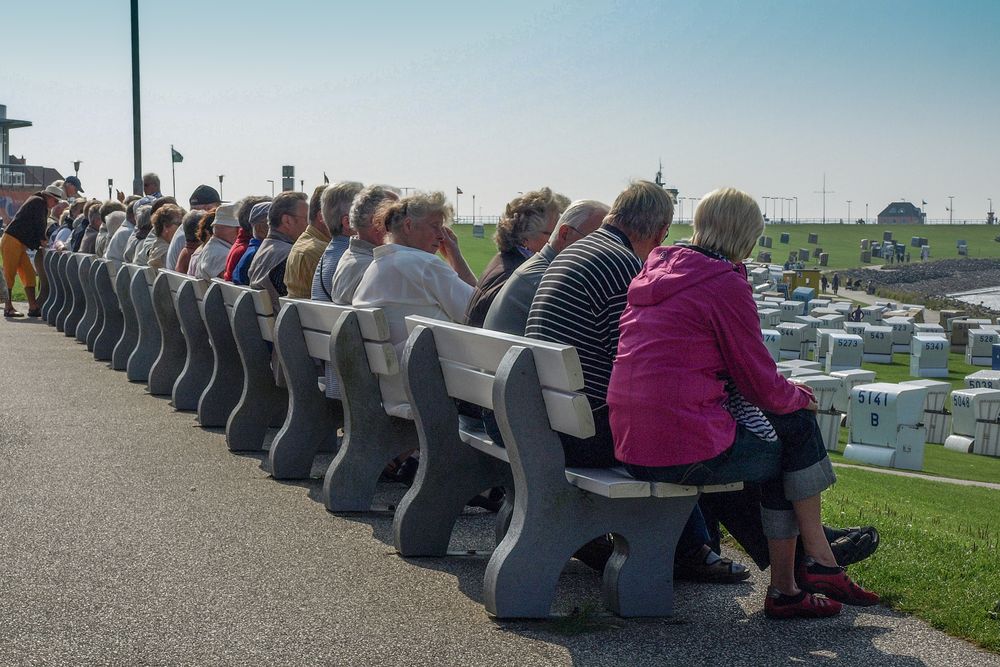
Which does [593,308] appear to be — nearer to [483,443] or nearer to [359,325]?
[483,443]

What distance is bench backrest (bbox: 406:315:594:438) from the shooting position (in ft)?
16.4

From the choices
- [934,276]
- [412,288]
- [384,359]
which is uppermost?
[412,288]

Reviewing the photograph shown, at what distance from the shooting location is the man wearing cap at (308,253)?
9.09m

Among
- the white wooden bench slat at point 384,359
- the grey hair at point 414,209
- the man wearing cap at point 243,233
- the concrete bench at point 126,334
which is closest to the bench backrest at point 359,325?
the white wooden bench slat at point 384,359

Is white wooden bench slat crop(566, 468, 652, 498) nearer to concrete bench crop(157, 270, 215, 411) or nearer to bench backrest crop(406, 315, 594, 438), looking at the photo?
bench backrest crop(406, 315, 594, 438)

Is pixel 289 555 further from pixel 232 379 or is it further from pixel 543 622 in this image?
pixel 232 379

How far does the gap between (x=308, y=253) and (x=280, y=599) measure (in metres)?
3.96

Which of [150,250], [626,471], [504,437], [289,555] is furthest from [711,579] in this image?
[150,250]

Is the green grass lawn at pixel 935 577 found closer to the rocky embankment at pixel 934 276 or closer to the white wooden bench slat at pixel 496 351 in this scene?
the white wooden bench slat at pixel 496 351

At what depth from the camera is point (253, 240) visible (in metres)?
10.4

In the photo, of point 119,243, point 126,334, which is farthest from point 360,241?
point 119,243

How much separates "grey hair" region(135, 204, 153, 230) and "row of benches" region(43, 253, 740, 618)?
5.44 m

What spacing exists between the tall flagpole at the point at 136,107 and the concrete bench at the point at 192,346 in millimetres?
14031

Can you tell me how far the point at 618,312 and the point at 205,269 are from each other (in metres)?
6.67
